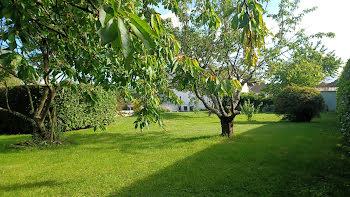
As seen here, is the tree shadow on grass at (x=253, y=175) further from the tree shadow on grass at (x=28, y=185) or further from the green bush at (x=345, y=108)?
the tree shadow on grass at (x=28, y=185)

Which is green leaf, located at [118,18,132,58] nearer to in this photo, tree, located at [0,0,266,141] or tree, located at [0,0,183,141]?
tree, located at [0,0,266,141]

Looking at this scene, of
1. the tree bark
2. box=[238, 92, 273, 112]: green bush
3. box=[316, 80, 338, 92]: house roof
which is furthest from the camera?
box=[316, 80, 338, 92]: house roof

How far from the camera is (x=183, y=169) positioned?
192 inches

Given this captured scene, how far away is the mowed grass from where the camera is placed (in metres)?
3.77

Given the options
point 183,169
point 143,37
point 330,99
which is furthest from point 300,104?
point 143,37

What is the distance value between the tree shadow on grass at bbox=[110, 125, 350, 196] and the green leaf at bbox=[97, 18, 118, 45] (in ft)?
11.0

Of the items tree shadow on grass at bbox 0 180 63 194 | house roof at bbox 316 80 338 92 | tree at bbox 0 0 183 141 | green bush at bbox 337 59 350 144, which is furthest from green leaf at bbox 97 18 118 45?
house roof at bbox 316 80 338 92

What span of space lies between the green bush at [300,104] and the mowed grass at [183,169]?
6.37 m

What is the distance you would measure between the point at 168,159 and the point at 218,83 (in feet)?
14.0

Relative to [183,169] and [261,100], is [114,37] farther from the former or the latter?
[261,100]

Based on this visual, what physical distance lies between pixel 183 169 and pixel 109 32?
447cm

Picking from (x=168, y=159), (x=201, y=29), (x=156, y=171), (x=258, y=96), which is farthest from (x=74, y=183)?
(x=258, y=96)

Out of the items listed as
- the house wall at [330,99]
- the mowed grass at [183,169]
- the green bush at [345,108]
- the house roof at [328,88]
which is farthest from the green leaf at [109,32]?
the house roof at [328,88]

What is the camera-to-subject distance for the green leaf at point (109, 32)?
0.84 meters
